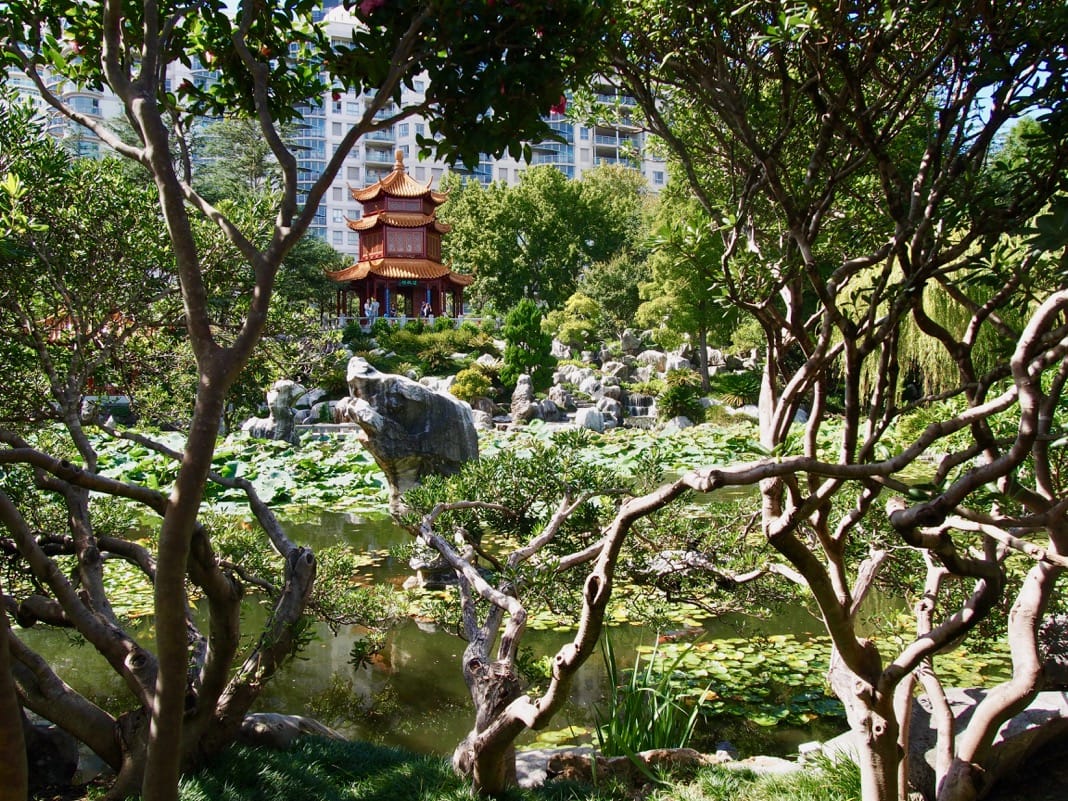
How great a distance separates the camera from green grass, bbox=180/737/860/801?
3033 mm

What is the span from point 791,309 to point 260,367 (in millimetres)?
3571

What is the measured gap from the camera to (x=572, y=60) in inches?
106

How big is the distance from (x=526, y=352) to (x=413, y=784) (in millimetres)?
19321

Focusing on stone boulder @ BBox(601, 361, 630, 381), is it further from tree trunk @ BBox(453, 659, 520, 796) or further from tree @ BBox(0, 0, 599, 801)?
tree trunk @ BBox(453, 659, 520, 796)

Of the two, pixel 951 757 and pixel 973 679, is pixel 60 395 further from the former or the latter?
pixel 973 679

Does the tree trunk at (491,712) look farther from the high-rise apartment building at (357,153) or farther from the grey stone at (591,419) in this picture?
the high-rise apartment building at (357,153)

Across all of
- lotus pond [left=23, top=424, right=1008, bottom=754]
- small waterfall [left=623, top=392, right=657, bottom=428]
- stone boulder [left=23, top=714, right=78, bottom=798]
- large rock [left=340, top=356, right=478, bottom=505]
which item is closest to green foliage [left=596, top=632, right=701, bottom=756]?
lotus pond [left=23, top=424, right=1008, bottom=754]

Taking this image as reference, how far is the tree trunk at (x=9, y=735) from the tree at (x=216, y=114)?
1.16 feet

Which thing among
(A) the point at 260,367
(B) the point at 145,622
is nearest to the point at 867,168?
(A) the point at 260,367

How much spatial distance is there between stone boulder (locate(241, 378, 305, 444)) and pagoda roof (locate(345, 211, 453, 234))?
51.4 ft

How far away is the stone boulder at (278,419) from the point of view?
616 inches

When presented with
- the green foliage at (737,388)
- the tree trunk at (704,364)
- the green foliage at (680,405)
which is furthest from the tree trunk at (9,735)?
the tree trunk at (704,364)

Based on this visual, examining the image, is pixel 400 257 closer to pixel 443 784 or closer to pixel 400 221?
pixel 400 221

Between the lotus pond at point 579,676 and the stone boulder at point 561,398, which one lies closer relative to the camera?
the lotus pond at point 579,676
